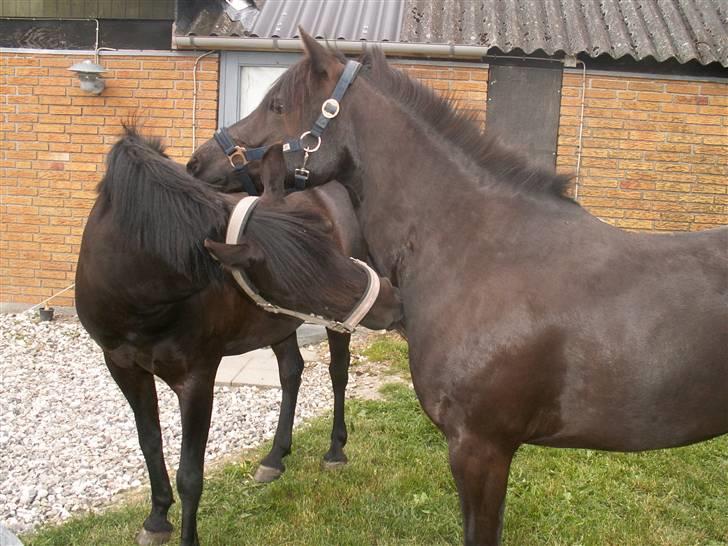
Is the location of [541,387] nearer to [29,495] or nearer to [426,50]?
[29,495]

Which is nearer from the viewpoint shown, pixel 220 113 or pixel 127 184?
pixel 127 184

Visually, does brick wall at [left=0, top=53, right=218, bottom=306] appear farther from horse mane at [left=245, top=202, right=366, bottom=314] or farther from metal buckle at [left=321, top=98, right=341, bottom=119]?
horse mane at [left=245, top=202, right=366, bottom=314]

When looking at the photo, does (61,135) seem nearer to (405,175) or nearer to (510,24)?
(510,24)

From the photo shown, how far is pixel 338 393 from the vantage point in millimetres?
4125

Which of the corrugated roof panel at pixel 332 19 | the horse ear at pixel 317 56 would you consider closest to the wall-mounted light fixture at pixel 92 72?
the corrugated roof panel at pixel 332 19

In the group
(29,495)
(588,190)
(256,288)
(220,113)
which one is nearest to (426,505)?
(256,288)

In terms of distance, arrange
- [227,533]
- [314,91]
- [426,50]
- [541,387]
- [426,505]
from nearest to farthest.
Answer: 1. [541,387]
2. [314,91]
3. [227,533]
4. [426,505]
5. [426,50]

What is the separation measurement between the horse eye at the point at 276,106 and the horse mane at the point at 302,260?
16.2 inches

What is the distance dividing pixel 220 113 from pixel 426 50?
2.23 metres

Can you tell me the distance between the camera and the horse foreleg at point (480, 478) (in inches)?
80.3

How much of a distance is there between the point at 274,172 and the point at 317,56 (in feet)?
1.47

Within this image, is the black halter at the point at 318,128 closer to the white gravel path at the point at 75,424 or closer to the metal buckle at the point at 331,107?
the metal buckle at the point at 331,107

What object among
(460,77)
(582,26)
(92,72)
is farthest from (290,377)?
(582,26)

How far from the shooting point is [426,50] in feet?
19.9
